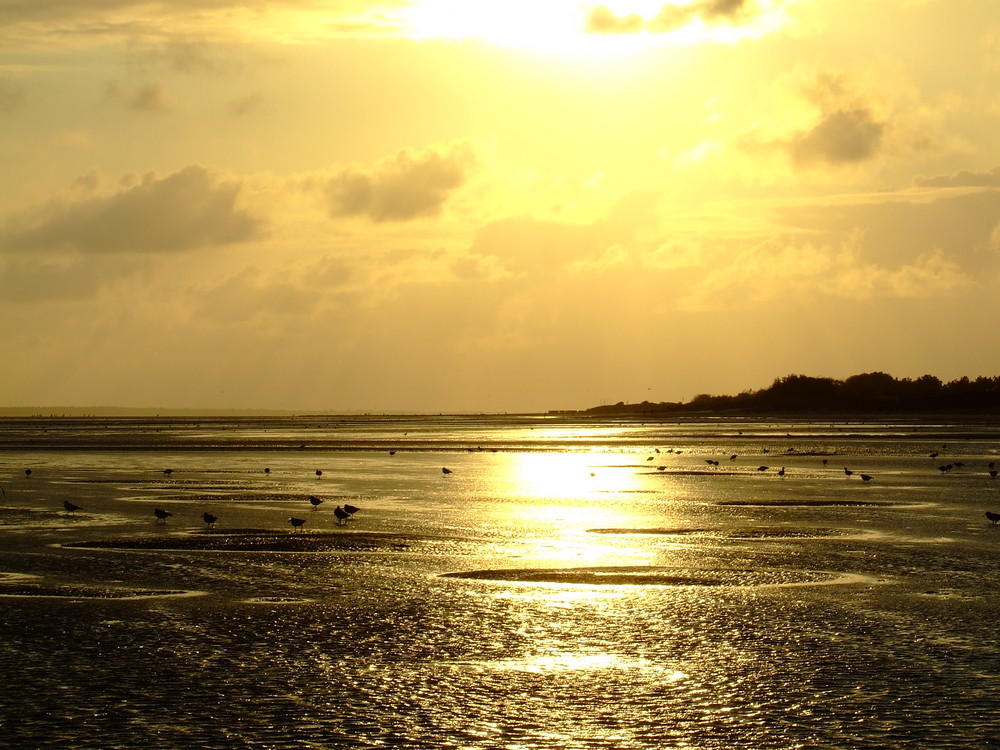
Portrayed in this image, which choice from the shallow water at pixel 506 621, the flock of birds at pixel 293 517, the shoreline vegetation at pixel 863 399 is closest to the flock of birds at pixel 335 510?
the flock of birds at pixel 293 517

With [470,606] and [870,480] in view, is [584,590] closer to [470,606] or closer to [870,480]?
[470,606]

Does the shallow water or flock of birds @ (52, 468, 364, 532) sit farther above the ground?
flock of birds @ (52, 468, 364, 532)

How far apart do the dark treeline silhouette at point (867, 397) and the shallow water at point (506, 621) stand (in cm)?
11707

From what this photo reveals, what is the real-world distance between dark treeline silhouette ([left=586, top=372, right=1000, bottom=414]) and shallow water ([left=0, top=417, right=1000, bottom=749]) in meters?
117

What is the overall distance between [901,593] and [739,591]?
276cm

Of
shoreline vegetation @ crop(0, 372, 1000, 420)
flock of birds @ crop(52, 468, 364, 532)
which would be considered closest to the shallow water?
flock of birds @ crop(52, 468, 364, 532)

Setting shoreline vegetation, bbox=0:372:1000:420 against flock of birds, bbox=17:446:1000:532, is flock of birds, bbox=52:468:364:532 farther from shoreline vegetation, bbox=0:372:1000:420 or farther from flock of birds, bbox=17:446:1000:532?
shoreline vegetation, bbox=0:372:1000:420

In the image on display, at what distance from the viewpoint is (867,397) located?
6471 inches

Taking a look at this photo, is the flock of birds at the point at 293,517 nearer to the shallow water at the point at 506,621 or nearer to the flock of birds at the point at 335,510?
the flock of birds at the point at 335,510

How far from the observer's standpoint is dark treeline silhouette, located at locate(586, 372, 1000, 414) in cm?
14888

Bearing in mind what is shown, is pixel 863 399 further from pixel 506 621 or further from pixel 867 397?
pixel 506 621

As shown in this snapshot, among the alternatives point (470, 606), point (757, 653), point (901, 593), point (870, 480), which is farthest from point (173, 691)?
point (870, 480)

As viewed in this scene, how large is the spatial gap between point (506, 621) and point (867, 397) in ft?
509

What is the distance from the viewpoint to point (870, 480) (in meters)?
46.8
